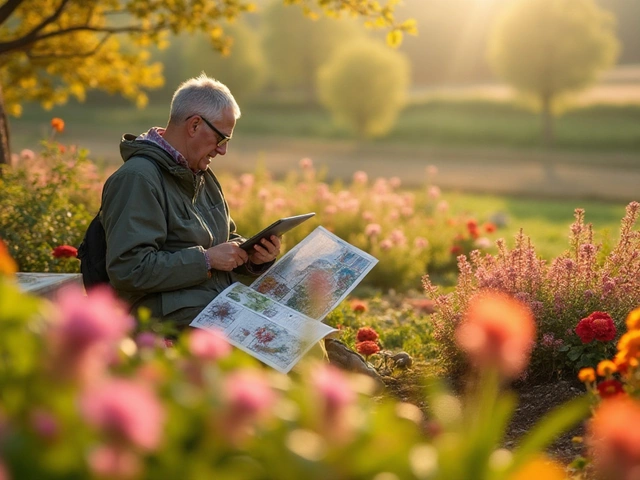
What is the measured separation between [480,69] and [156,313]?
57.4 metres

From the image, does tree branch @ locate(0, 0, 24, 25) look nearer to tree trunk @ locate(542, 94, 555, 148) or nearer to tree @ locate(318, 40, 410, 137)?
tree @ locate(318, 40, 410, 137)

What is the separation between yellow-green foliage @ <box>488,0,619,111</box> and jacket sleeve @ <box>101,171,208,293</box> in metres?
26.3

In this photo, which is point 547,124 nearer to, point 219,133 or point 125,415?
point 219,133

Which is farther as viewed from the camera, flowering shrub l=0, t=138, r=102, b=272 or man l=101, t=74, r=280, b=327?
flowering shrub l=0, t=138, r=102, b=272

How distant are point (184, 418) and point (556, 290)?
9.74 feet

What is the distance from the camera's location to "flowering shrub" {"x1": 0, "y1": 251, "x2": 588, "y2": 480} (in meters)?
1.37

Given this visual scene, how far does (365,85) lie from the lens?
29578 mm

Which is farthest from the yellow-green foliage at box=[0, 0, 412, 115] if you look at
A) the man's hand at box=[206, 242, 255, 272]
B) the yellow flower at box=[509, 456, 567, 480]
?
the yellow flower at box=[509, 456, 567, 480]

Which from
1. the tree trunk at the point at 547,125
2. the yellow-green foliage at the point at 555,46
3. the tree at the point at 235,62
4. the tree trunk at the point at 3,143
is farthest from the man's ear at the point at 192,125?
the tree at the point at 235,62

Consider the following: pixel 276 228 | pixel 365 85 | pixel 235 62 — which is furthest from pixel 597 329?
pixel 235 62

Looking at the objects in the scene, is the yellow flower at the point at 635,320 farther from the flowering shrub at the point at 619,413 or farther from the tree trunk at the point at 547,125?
the tree trunk at the point at 547,125

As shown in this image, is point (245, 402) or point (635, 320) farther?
point (635, 320)

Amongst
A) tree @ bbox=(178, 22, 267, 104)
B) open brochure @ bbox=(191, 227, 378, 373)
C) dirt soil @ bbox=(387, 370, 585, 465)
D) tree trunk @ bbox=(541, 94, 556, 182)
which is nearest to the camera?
dirt soil @ bbox=(387, 370, 585, 465)

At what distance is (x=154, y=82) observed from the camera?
29.3 ft
